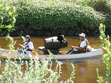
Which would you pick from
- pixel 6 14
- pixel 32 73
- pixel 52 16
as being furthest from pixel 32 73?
pixel 52 16

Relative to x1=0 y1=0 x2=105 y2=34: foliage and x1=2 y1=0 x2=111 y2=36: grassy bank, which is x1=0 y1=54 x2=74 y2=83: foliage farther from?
x1=0 y1=0 x2=105 y2=34: foliage

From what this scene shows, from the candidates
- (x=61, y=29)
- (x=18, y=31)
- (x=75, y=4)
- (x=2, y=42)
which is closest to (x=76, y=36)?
(x=61, y=29)

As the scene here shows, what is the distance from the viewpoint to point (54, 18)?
2100 centimetres

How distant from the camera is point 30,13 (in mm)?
20703

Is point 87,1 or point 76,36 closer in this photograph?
point 76,36

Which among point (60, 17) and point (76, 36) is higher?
point (60, 17)

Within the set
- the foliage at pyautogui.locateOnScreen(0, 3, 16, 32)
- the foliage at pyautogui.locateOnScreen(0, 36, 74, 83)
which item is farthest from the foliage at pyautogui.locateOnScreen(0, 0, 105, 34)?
the foliage at pyautogui.locateOnScreen(0, 36, 74, 83)

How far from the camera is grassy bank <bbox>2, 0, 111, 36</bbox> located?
20.7m

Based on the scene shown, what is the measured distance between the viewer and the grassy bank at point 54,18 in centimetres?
2072

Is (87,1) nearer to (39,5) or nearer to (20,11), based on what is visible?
(39,5)

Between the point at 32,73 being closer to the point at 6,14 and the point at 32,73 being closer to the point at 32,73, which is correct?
the point at 32,73

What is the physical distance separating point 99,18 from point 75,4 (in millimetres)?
2321

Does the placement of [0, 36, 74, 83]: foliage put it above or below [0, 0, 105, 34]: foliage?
above

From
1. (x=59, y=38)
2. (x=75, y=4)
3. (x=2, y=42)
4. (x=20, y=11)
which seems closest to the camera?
(x=59, y=38)
